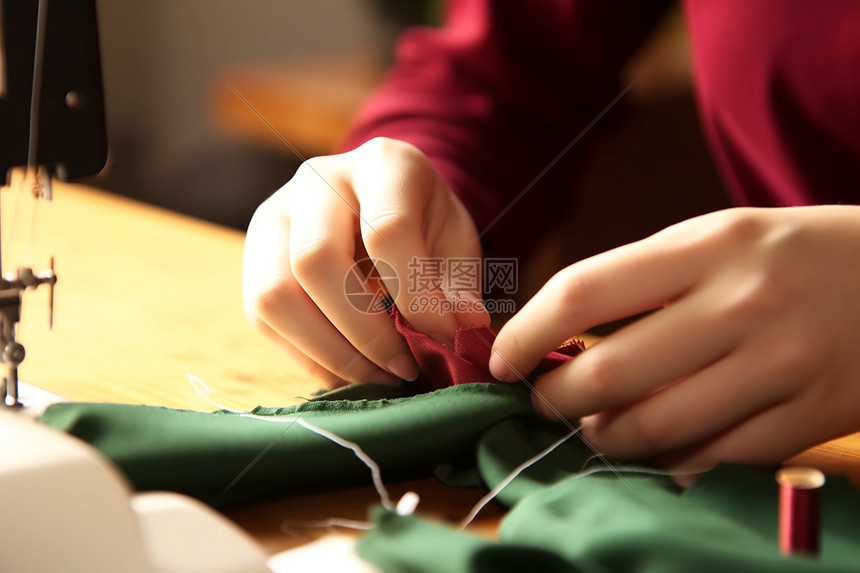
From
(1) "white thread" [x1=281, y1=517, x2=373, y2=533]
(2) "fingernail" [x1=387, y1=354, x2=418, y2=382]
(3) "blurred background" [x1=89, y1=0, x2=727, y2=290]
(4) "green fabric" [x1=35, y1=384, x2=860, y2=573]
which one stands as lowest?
(3) "blurred background" [x1=89, y1=0, x2=727, y2=290]

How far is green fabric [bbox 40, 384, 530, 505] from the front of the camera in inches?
17.3

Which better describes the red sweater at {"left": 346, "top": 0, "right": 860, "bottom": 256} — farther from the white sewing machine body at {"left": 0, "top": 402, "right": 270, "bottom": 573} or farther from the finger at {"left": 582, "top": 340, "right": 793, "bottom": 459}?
the white sewing machine body at {"left": 0, "top": 402, "right": 270, "bottom": 573}

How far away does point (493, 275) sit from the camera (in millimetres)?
727

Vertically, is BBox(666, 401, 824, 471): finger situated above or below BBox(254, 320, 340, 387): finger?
above

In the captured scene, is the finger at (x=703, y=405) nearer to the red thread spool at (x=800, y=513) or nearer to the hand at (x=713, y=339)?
the hand at (x=713, y=339)

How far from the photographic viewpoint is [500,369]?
51 cm

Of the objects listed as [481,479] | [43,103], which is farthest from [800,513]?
[43,103]

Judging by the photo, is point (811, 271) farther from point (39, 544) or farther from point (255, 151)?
point (255, 151)

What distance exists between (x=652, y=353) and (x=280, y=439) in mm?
181

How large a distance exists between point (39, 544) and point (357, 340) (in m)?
0.26

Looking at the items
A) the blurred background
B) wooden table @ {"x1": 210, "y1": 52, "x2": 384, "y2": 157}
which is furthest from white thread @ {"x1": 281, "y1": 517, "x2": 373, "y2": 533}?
wooden table @ {"x1": 210, "y1": 52, "x2": 384, "y2": 157}

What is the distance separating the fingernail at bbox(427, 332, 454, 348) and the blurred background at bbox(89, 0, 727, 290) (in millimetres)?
478

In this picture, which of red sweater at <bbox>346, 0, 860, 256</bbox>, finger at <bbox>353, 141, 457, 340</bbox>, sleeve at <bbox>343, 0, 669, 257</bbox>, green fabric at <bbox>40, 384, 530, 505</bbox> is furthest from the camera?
sleeve at <bbox>343, 0, 669, 257</bbox>

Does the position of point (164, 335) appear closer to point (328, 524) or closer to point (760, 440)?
point (328, 524)
